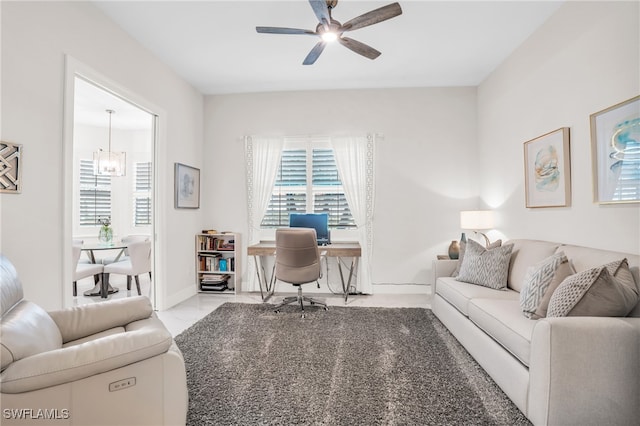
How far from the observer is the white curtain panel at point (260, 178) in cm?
455

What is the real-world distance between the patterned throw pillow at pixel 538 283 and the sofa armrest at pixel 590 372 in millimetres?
450

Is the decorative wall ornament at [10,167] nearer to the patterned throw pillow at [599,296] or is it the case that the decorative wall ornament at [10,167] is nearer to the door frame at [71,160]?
the door frame at [71,160]

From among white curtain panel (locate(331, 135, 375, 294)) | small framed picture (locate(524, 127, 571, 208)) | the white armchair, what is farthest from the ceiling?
the white armchair

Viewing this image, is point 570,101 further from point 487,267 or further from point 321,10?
point 321,10

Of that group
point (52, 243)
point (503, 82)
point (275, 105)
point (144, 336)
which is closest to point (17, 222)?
point (52, 243)

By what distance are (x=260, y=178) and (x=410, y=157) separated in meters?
2.20

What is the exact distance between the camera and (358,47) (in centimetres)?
279

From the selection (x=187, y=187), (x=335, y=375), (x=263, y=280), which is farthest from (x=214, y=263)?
(x=335, y=375)

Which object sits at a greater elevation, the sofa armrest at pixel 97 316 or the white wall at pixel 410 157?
the white wall at pixel 410 157

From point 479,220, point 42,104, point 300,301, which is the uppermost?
point 42,104

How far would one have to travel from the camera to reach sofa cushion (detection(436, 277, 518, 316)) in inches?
99.3

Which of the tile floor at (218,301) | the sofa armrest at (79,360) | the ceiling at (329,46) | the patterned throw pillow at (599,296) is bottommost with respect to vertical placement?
the tile floor at (218,301)

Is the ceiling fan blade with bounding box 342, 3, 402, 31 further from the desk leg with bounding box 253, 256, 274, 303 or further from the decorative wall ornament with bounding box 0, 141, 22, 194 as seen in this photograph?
the desk leg with bounding box 253, 256, 274, 303

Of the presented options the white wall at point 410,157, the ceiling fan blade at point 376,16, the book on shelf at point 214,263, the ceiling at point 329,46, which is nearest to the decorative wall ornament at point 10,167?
the ceiling at point 329,46
